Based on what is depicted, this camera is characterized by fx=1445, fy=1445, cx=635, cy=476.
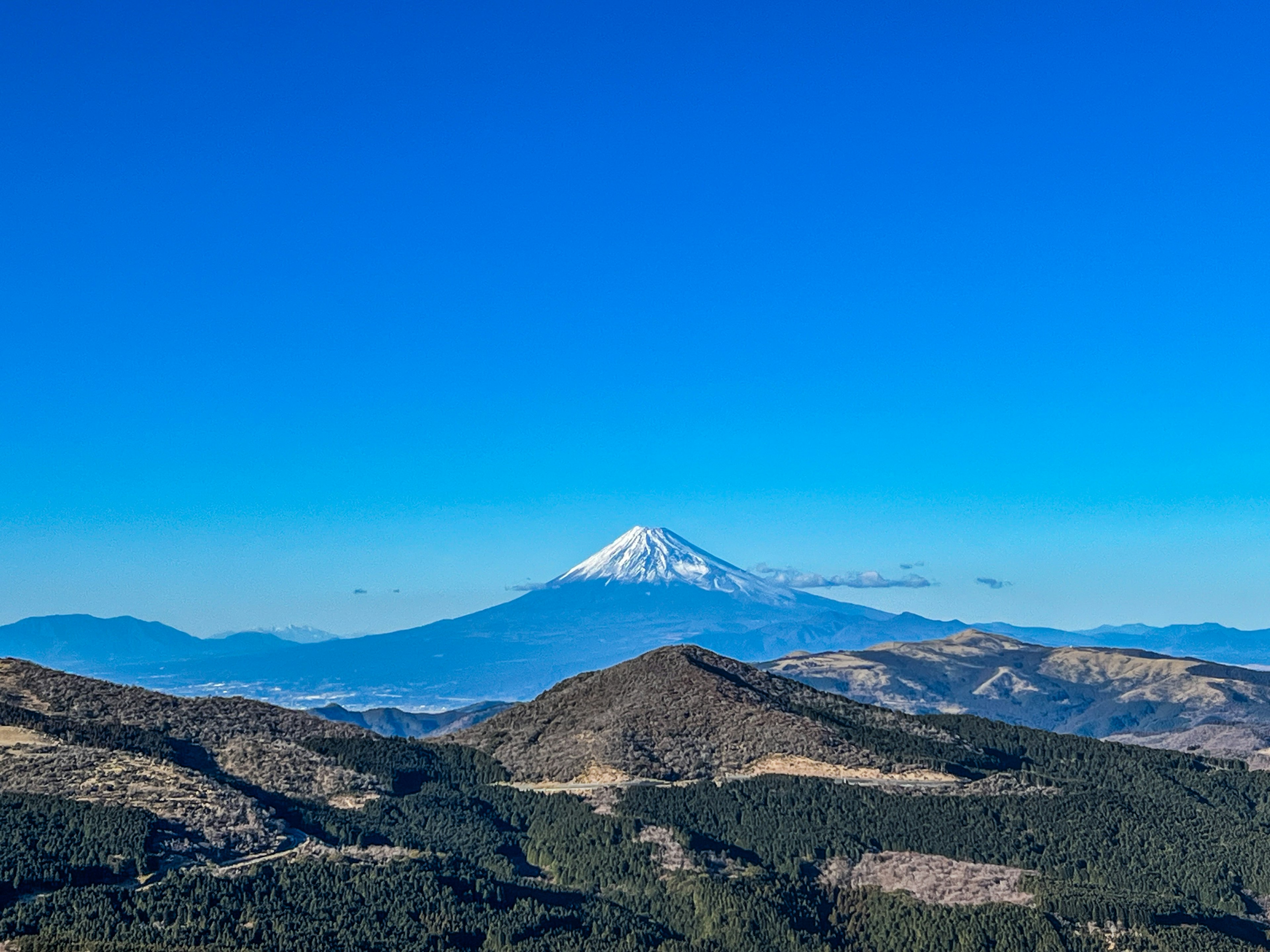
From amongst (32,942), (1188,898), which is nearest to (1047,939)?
(1188,898)

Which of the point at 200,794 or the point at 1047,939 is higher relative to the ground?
the point at 200,794

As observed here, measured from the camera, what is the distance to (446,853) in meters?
163

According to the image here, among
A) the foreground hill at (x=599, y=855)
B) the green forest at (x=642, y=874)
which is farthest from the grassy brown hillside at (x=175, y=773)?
the green forest at (x=642, y=874)

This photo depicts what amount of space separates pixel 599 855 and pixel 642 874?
6.90 meters

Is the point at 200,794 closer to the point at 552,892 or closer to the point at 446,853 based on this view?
the point at 446,853

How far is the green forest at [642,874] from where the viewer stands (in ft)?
434

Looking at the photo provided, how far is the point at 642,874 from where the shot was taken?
161750mm

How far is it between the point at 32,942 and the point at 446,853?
179 feet

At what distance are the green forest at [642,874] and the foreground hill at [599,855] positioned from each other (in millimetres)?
357

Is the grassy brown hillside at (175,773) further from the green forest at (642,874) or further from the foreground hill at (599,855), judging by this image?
the green forest at (642,874)

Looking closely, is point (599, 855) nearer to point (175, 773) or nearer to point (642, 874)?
point (642, 874)

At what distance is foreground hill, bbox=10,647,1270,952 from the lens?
135m

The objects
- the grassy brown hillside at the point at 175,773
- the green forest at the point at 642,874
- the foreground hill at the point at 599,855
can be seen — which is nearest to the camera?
the green forest at the point at 642,874

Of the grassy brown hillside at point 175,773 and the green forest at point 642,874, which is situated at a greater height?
the grassy brown hillside at point 175,773
